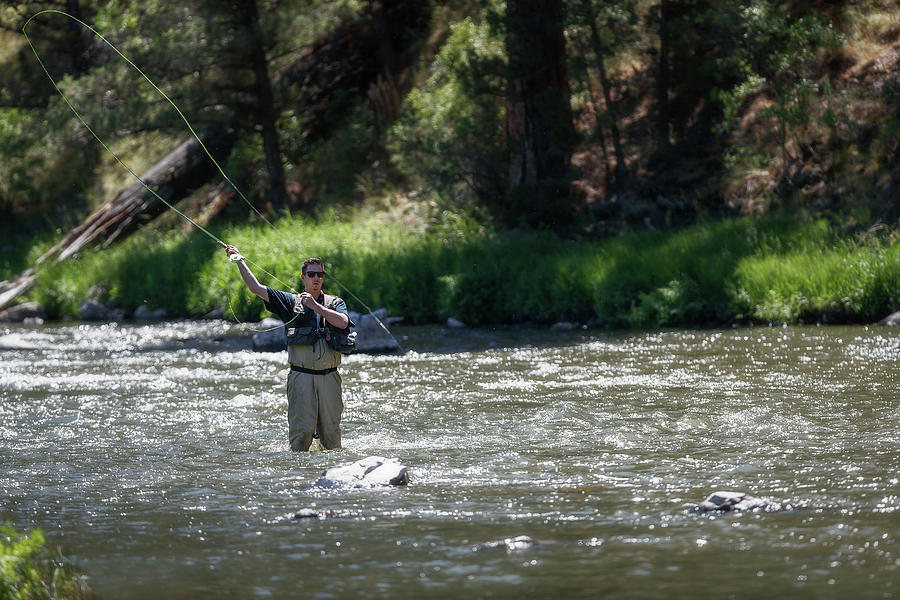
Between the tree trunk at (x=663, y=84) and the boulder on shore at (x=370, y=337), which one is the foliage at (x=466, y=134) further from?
the boulder on shore at (x=370, y=337)

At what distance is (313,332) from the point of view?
26.7ft

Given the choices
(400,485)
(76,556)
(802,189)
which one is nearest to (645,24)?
(802,189)

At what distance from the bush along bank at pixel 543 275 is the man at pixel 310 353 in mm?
4246

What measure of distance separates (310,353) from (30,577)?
Answer: 3897 mm

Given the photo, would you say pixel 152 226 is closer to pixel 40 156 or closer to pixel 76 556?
pixel 40 156

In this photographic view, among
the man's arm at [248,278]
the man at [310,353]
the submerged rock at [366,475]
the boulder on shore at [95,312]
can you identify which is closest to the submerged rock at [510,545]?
the submerged rock at [366,475]

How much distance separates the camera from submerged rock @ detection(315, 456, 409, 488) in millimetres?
6879

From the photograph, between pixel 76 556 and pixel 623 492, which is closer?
pixel 76 556

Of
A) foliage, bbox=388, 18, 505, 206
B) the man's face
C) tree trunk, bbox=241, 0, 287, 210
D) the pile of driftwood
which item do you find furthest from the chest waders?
the pile of driftwood

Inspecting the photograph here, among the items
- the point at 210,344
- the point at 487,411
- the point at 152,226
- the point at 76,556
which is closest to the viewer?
the point at 76,556

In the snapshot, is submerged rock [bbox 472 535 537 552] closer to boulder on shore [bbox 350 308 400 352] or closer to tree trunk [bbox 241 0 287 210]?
boulder on shore [bbox 350 308 400 352]

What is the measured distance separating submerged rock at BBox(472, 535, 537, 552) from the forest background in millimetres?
10104

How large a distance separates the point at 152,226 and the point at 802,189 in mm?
15219

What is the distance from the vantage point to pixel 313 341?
8156 mm
